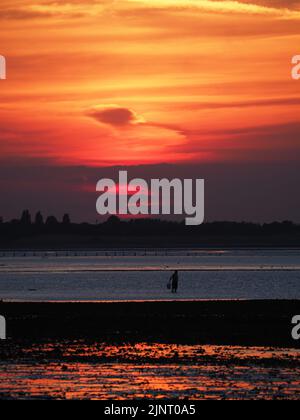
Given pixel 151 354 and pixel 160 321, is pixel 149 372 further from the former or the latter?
pixel 160 321

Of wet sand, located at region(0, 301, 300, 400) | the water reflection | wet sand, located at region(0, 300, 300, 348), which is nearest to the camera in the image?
the water reflection

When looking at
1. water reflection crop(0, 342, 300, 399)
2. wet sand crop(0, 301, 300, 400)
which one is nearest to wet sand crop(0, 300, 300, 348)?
wet sand crop(0, 301, 300, 400)

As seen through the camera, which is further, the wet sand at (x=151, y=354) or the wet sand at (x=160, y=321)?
the wet sand at (x=160, y=321)

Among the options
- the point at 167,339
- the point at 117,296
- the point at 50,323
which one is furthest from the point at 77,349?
the point at 117,296

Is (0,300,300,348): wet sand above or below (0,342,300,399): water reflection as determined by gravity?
above

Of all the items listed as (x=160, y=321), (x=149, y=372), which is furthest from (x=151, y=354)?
(x=160, y=321)

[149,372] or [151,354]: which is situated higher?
[151,354]

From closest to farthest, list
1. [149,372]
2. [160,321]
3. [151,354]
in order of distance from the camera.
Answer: [149,372] < [151,354] < [160,321]

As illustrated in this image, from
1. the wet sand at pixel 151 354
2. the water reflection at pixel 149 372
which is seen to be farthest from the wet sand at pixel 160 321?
the water reflection at pixel 149 372

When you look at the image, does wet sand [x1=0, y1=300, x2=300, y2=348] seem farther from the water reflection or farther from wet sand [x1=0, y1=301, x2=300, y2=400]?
the water reflection

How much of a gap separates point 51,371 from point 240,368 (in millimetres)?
5942

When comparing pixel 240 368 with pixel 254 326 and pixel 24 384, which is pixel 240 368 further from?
pixel 254 326

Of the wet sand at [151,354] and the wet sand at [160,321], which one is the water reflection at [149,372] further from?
the wet sand at [160,321]
